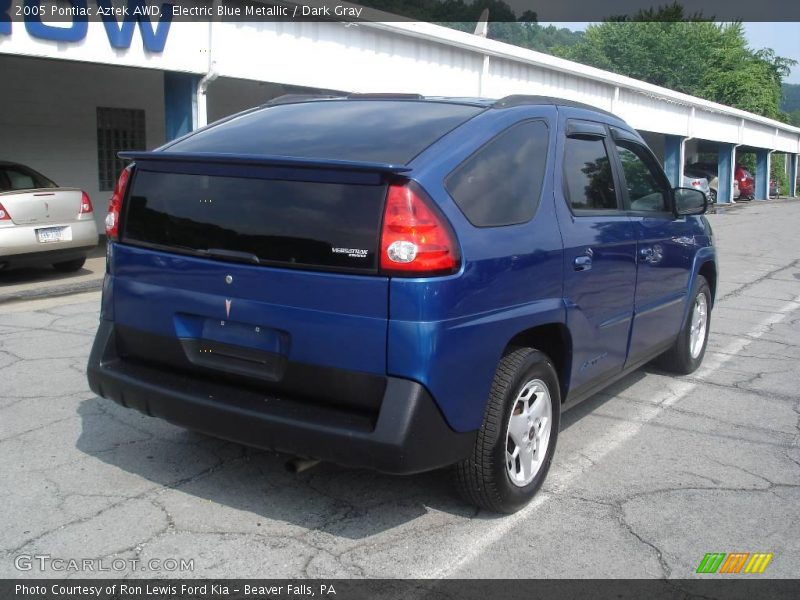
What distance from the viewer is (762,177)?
146 ft

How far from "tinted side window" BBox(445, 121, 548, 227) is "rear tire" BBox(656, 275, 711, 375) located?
2.59 m

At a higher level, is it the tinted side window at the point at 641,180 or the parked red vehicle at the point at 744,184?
the parked red vehicle at the point at 744,184

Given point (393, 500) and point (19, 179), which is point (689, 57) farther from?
point (393, 500)

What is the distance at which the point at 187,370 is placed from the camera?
3.82 m

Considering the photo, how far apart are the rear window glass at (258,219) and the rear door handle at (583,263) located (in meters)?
1.31

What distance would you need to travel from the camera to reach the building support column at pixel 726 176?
123 ft

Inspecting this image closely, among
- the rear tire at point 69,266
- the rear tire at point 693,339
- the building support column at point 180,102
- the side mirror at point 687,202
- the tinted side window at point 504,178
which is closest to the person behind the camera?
the tinted side window at point 504,178

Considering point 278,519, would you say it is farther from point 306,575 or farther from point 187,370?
point 187,370

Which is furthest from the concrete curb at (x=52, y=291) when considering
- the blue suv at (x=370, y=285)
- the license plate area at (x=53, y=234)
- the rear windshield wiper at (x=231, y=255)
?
the rear windshield wiper at (x=231, y=255)

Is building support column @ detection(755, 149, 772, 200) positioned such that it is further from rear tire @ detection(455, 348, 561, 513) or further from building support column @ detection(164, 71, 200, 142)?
rear tire @ detection(455, 348, 561, 513)

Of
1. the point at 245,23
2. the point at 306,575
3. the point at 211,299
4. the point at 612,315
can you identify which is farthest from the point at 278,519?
the point at 245,23

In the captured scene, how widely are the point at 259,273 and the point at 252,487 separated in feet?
3.90

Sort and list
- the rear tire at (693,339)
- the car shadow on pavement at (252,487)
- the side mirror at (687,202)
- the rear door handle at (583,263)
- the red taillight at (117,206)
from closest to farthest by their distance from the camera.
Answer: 1. the car shadow on pavement at (252,487)
2. the red taillight at (117,206)
3. the rear door handle at (583,263)
4. the side mirror at (687,202)
5. the rear tire at (693,339)

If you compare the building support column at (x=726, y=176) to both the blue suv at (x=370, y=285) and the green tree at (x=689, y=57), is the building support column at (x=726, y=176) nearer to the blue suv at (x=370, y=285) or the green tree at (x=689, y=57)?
the green tree at (x=689, y=57)
